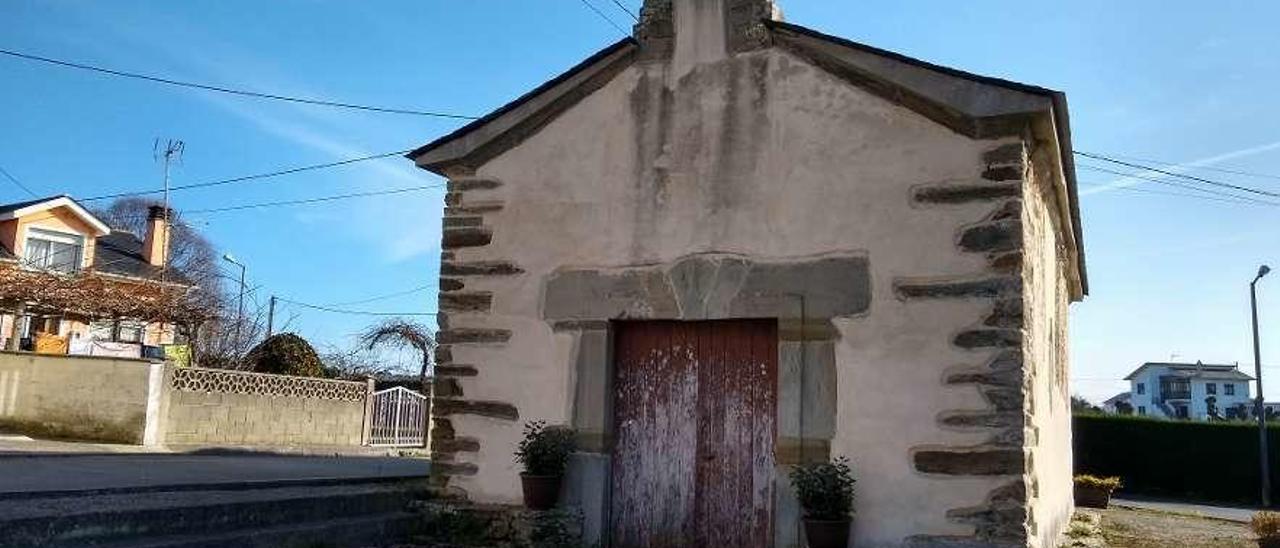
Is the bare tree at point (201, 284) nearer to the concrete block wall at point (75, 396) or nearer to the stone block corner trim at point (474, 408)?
the concrete block wall at point (75, 396)

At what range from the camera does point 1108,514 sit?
573 inches

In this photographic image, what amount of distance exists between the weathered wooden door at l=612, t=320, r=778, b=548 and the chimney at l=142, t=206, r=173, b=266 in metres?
23.5

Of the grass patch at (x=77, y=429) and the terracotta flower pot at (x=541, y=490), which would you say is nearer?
the terracotta flower pot at (x=541, y=490)

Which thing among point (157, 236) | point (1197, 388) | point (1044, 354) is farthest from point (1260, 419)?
point (1197, 388)

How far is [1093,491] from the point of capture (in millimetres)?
16016

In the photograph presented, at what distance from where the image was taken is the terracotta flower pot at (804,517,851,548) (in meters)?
6.45

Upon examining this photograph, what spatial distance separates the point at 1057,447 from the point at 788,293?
198 inches

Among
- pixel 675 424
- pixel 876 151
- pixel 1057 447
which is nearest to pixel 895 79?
pixel 876 151

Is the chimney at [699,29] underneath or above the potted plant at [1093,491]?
above

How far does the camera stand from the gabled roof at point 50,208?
23531mm

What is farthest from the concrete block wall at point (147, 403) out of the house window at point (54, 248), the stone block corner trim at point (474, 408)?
the house window at point (54, 248)

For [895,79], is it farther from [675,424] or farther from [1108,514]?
[1108,514]

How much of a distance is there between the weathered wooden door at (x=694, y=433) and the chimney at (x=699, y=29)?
7.06 ft

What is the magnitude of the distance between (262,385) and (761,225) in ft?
36.1
